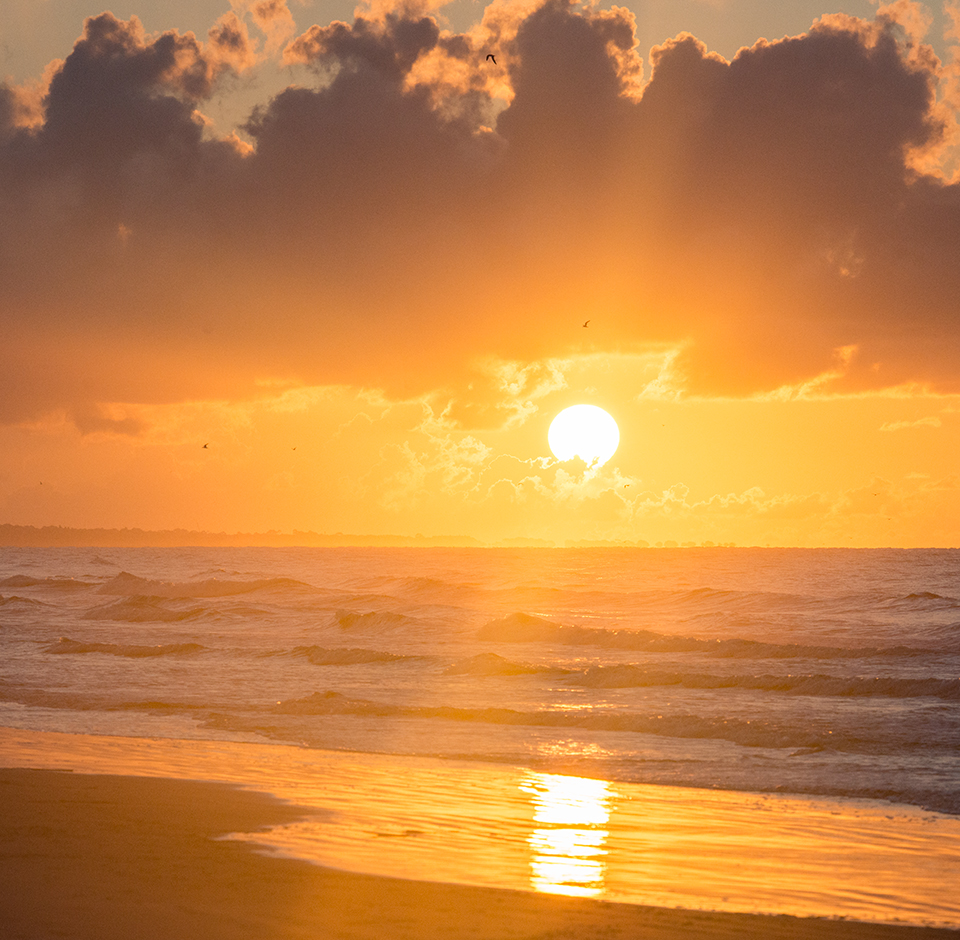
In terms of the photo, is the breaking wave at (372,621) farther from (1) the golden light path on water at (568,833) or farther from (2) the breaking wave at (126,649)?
(1) the golden light path on water at (568,833)

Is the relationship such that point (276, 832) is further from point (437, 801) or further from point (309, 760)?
point (309, 760)

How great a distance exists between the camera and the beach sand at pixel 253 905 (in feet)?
27.3

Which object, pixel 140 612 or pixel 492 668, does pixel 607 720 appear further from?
pixel 140 612

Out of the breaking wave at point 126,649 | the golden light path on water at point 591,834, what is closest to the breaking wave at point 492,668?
the breaking wave at point 126,649

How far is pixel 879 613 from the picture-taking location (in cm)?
5984

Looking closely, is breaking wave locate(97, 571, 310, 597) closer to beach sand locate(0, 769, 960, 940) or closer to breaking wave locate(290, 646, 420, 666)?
breaking wave locate(290, 646, 420, 666)

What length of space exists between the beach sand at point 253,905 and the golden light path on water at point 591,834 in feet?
1.48

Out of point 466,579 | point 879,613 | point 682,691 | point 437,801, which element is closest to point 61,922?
point 437,801

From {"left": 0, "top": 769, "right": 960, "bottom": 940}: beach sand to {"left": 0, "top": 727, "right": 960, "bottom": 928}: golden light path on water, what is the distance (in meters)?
0.45

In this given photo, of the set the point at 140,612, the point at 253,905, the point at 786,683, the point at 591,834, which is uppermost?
the point at 140,612

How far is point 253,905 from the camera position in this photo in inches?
353

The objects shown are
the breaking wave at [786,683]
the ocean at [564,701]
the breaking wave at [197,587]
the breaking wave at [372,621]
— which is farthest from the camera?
the breaking wave at [197,587]

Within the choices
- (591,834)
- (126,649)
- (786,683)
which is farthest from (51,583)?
(591,834)

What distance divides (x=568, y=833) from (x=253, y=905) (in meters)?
4.77
